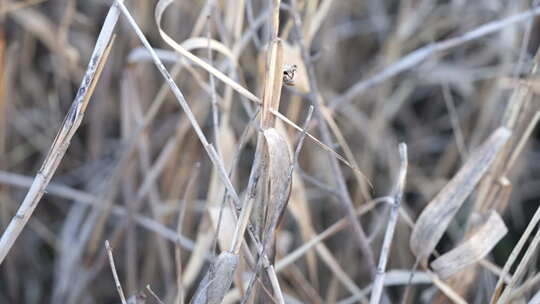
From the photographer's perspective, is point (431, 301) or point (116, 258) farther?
point (116, 258)

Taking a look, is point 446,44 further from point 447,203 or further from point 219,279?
point 219,279

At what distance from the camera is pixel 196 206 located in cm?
111

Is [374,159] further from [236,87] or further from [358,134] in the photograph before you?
[236,87]

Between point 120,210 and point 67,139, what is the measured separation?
472 millimetres

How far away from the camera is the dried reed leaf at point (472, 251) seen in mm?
689

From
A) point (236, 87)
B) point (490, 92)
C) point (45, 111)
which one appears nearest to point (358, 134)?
point (490, 92)

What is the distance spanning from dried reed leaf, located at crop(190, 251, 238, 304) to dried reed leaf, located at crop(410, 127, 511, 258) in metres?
0.25

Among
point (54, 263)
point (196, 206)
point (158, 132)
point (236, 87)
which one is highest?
point (236, 87)

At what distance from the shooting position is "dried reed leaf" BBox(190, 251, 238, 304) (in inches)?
22.0

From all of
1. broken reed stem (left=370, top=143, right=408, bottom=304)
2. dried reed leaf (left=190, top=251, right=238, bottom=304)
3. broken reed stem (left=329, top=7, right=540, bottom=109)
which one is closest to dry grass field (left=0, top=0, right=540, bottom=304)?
broken reed stem (left=329, top=7, right=540, bottom=109)

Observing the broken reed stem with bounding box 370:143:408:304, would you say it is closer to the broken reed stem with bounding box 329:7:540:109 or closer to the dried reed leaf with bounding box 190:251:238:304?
the dried reed leaf with bounding box 190:251:238:304

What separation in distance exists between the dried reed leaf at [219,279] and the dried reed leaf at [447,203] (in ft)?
0.82

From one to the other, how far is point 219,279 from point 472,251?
291mm

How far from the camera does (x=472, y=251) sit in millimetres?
689
